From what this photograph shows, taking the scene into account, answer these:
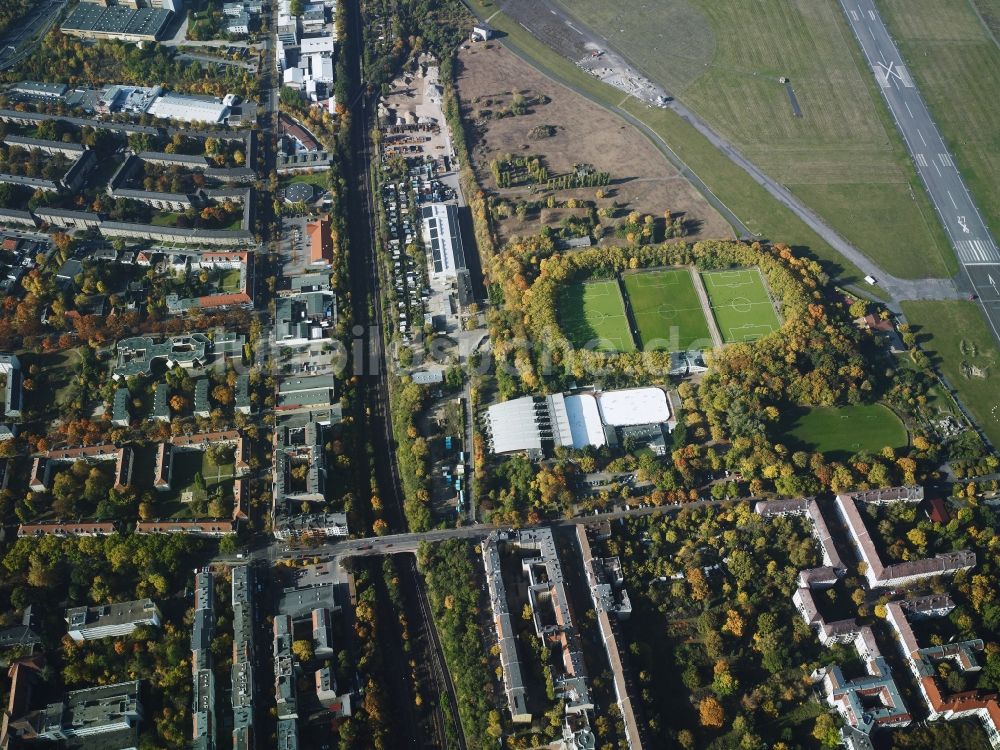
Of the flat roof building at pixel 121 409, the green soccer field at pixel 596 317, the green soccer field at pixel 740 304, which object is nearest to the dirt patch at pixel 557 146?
the green soccer field at pixel 740 304

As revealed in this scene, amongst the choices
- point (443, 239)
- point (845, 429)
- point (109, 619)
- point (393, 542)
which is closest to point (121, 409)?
point (109, 619)

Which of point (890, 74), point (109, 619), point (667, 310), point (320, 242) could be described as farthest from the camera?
point (890, 74)

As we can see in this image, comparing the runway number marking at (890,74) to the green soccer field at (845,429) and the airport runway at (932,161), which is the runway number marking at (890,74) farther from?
the green soccer field at (845,429)

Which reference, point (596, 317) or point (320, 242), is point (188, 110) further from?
point (596, 317)

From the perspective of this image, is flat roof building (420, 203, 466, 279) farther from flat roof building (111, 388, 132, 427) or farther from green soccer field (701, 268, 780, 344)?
flat roof building (111, 388, 132, 427)

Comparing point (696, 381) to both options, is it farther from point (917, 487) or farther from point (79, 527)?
point (79, 527)

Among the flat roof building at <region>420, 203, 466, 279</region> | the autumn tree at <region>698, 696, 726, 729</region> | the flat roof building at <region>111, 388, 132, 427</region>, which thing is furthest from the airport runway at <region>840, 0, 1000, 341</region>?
the flat roof building at <region>111, 388, 132, 427</region>
